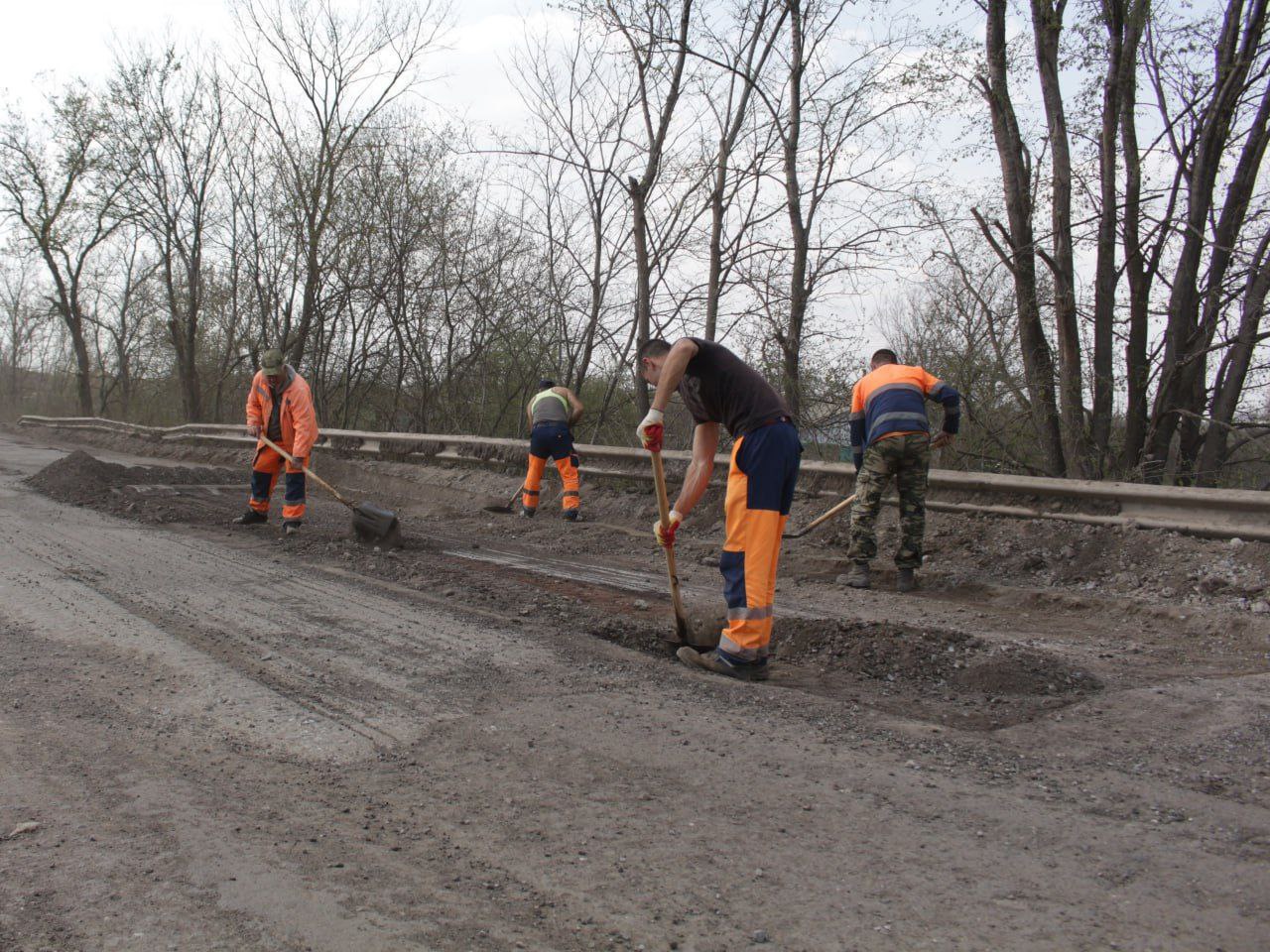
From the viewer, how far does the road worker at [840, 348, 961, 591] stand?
729cm

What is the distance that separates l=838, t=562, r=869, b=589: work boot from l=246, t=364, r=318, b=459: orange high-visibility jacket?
17.5ft

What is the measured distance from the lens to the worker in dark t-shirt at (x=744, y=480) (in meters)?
4.66

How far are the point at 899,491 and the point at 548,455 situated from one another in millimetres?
4668

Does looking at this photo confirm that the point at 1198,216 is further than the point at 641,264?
No

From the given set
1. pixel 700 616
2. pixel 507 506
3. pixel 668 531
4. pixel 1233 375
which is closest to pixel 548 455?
pixel 507 506

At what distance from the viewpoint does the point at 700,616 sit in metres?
6.13

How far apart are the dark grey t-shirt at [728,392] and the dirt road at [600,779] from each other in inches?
51.9

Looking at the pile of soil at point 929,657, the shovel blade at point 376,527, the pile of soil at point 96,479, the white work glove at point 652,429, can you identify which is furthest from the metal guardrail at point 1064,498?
the pile of soil at point 96,479

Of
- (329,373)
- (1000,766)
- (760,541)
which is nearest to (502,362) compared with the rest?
(329,373)

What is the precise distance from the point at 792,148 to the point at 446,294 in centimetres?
1120

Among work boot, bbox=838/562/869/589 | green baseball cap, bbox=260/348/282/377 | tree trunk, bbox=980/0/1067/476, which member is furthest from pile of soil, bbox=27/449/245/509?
tree trunk, bbox=980/0/1067/476

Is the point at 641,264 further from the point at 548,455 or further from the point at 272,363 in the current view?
the point at 272,363

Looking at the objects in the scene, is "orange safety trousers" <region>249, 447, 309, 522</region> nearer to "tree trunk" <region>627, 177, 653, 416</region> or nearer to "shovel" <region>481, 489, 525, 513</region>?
"shovel" <region>481, 489, 525, 513</region>

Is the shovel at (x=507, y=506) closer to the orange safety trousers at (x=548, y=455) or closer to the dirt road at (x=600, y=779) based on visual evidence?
the orange safety trousers at (x=548, y=455)
